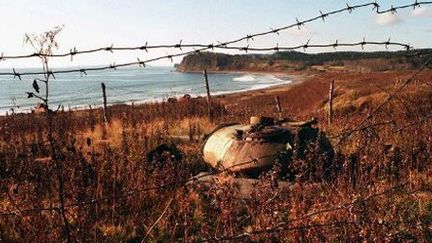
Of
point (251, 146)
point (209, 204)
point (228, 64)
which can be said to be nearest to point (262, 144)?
point (251, 146)

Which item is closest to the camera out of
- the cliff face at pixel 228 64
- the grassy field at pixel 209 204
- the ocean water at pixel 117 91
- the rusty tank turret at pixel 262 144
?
the grassy field at pixel 209 204

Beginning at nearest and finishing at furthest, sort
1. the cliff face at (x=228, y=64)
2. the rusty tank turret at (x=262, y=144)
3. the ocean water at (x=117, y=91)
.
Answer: the rusty tank turret at (x=262, y=144), the ocean water at (x=117, y=91), the cliff face at (x=228, y=64)

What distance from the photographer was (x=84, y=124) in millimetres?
19031

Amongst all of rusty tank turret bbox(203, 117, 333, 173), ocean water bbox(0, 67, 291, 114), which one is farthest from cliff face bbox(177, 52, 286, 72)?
rusty tank turret bbox(203, 117, 333, 173)

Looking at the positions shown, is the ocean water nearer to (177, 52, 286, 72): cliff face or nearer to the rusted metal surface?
the rusted metal surface

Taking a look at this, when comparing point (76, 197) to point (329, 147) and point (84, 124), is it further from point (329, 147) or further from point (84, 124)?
point (84, 124)

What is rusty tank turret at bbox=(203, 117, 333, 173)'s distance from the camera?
8297 mm

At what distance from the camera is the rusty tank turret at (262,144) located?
830 centimetres

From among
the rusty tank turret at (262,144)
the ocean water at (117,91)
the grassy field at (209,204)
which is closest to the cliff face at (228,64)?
the ocean water at (117,91)

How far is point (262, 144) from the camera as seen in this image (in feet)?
27.7

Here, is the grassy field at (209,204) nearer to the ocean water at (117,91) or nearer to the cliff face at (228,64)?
the ocean water at (117,91)

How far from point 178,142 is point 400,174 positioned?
6887 mm

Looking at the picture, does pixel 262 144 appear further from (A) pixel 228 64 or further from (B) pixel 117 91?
(A) pixel 228 64

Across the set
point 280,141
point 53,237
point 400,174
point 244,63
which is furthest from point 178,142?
point 244,63
